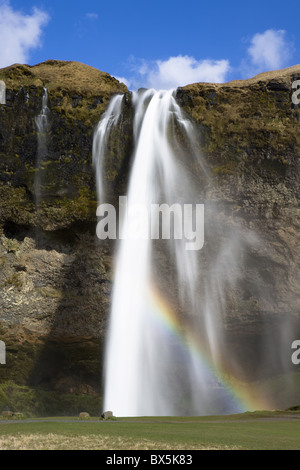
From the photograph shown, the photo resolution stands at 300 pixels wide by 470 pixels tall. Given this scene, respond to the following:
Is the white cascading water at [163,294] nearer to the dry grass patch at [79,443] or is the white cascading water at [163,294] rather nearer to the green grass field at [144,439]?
the green grass field at [144,439]

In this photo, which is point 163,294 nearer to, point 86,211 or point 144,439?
point 86,211

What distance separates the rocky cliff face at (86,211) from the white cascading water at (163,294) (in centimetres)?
130

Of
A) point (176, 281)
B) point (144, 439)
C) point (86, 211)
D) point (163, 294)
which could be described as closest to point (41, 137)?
point (86, 211)

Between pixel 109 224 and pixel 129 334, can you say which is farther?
pixel 109 224

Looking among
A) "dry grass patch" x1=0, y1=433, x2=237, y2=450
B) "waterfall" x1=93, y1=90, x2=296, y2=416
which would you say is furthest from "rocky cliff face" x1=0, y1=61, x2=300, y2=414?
"dry grass patch" x1=0, y1=433, x2=237, y2=450

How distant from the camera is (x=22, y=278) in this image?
137ft

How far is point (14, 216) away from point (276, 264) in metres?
23.8

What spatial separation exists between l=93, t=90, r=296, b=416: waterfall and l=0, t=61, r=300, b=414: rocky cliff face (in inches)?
37.7

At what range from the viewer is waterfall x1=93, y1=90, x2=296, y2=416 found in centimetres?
4088

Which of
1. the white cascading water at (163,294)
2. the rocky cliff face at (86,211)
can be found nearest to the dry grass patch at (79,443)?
the white cascading water at (163,294)
